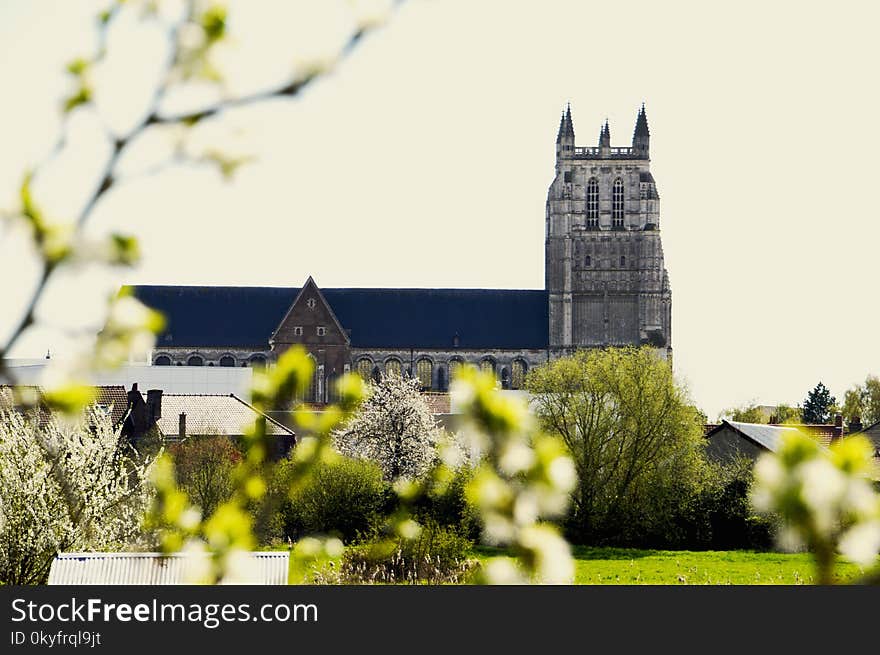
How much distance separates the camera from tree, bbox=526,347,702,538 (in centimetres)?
3042

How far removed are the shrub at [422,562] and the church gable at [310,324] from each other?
137ft

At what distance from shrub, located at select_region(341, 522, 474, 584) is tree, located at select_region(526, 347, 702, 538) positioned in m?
8.83

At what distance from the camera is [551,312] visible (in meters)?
66.2

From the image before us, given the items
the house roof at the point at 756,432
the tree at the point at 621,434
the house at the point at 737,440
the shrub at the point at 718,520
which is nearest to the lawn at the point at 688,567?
the shrub at the point at 718,520

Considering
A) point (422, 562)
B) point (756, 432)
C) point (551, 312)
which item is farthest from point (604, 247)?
point (422, 562)

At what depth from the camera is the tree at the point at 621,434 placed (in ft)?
99.8

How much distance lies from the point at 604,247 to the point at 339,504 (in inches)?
1625

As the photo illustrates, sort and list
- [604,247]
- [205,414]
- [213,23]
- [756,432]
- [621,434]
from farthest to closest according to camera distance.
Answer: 1. [604,247]
2. [205,414]
3. [756,432]
4. [621,434]
5. [213,23]

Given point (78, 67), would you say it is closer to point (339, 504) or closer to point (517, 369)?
point (339, 504)
